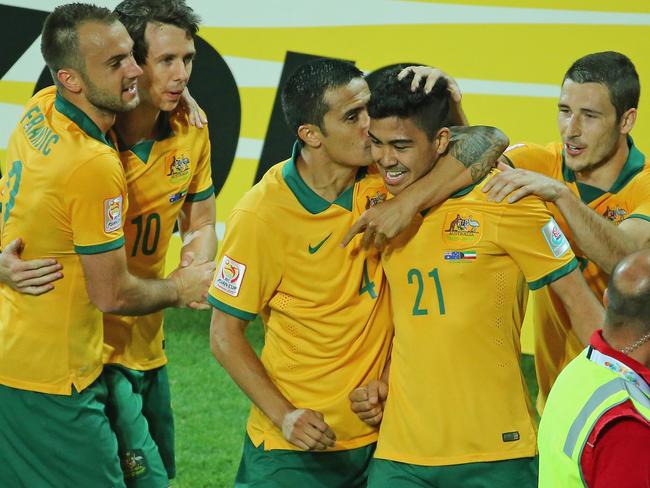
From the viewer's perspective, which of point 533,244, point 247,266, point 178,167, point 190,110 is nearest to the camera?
point 533,244

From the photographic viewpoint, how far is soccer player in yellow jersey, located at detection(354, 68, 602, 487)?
373 cm

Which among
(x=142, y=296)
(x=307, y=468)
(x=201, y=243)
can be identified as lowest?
(x=307, y=468)

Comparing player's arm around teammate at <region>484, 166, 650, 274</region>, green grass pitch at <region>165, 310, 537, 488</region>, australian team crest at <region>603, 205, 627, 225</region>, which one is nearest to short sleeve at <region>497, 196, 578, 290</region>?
player's arm around teammate at <region>484, 166, 650, 274</region>

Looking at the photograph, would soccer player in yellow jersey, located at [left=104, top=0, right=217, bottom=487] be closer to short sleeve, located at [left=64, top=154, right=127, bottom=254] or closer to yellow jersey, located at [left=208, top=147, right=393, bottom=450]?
short sleeve, located at [left=64, top=154, right=127, bottom=254]

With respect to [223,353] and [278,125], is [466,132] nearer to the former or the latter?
[223,353]

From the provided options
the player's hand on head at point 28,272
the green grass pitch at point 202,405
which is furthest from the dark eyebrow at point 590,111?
the green grass pitch at point 202,405

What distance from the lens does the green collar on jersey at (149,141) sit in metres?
4.62

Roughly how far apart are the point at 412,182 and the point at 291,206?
0.49 meters

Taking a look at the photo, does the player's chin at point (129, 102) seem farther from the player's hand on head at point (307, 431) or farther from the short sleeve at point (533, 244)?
the short sleeve at point (533, 244)

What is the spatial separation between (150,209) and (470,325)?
164 cm

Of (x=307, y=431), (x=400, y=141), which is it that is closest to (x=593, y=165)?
(x=400, y=141)

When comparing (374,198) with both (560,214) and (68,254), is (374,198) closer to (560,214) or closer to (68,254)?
(560,214)

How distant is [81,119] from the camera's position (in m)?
4.19

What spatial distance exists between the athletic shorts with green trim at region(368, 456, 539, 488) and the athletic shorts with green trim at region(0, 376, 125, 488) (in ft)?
4.00
